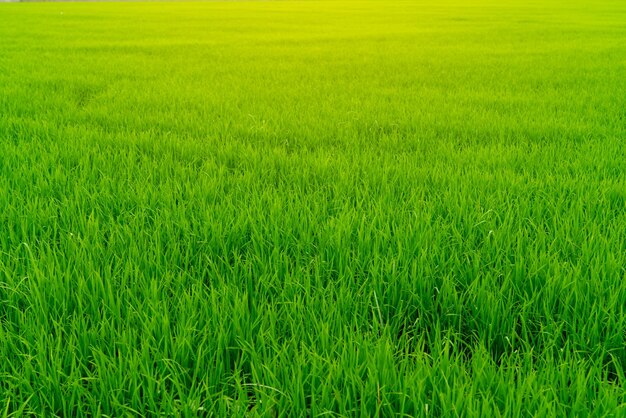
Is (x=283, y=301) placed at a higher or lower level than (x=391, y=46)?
lower

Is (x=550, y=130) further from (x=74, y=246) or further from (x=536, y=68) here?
(x=536, y=68)

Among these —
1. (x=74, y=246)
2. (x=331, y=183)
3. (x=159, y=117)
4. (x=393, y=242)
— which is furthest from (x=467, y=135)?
(x=74, y=246)

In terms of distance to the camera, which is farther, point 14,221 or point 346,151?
point 346,151

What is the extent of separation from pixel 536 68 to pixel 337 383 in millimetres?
8308

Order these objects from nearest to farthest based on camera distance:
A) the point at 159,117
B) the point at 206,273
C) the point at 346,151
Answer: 1. the point at 206,273
2. the point at 346,151
3. the point at 159,117

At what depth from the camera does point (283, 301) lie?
1461 mm

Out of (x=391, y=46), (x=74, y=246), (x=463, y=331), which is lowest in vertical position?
(x=463, y=331)

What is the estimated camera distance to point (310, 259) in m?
1.80

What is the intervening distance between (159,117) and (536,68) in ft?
21.2

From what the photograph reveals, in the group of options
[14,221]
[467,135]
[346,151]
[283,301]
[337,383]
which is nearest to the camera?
[337,383]

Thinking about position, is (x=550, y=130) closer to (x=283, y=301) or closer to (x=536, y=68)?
(x=283, y=301)

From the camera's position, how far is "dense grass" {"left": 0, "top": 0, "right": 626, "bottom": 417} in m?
1.13

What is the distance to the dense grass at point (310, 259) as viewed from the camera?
1127 mm

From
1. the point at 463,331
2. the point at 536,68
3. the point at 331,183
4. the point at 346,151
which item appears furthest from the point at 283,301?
the point at 536,68
